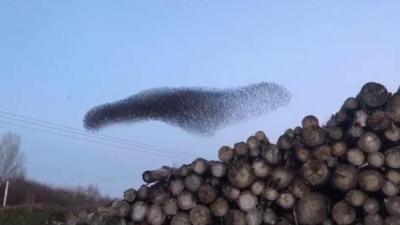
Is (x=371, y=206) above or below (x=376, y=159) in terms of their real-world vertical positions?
below

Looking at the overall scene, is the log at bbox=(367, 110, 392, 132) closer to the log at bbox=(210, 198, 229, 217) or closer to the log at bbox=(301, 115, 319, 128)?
the log at bbox=(301, 115, 319, 128)

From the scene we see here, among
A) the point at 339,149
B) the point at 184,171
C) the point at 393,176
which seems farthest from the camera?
the point at 184,171

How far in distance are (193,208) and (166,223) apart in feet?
1.12

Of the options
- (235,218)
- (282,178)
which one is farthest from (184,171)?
(282,178)

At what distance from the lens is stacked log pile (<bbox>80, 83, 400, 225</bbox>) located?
4910 millimetres

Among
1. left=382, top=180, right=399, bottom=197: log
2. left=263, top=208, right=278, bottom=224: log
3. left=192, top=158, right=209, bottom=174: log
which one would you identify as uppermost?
left=192, top=158, right=209, bottom=174: log

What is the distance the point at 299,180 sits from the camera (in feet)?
17.0

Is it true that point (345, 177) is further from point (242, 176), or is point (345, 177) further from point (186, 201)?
point (186, 201)

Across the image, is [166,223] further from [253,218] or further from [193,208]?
[253,218]

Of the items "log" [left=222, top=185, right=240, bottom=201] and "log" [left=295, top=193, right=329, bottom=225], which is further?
"log" [left=222, top=185, right=240, bottom=201]

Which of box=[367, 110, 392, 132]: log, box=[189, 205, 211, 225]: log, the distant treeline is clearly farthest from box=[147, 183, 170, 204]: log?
the distant treeline

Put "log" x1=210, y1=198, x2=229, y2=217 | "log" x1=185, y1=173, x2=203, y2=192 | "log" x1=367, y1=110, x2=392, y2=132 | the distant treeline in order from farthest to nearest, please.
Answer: the distant treeline
"log" x1=185, y1=173, x2=203, y2=192
"log" x1=210, y1=198, x2=229, y2=217
"log" x1=367, y1=110, x2=392, y2=132

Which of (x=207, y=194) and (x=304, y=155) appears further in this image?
(x=207, y=194)

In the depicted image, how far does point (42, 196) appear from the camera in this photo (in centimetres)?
2567
